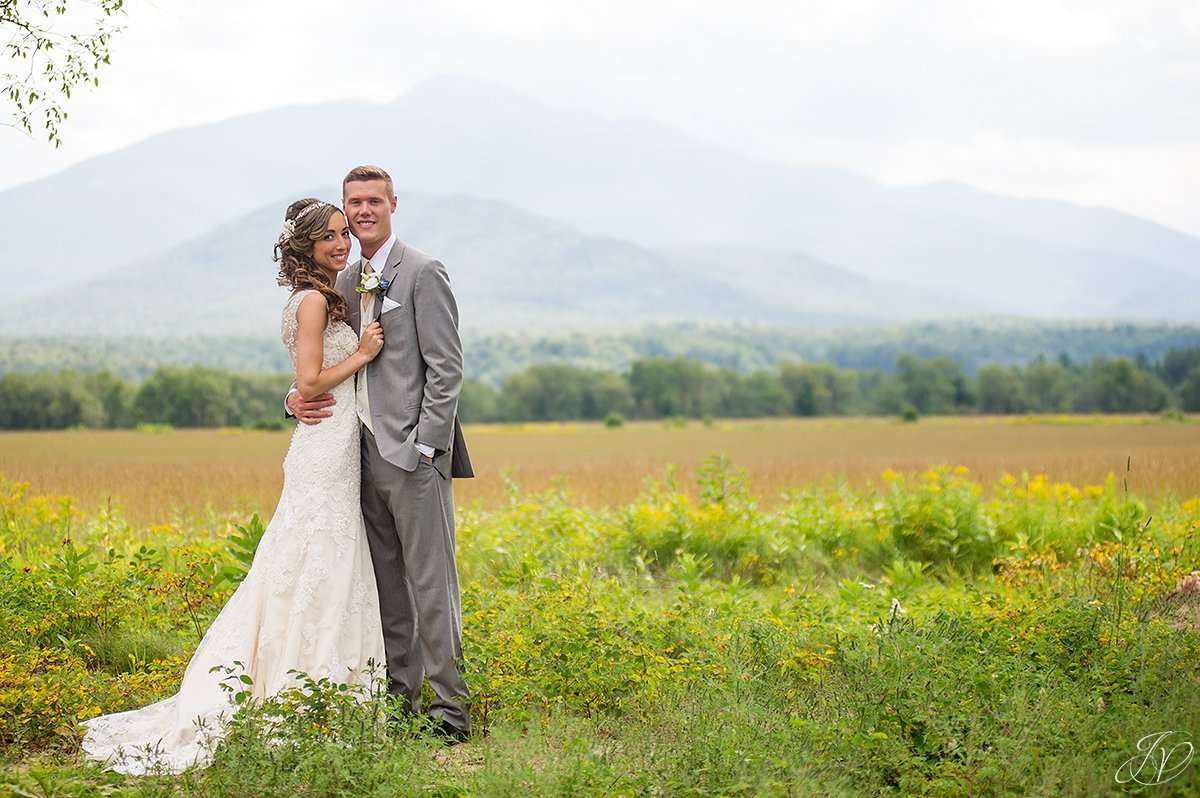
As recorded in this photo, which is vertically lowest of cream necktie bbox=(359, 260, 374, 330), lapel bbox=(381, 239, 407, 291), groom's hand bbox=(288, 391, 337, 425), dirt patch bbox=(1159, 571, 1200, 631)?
dirt patch bbox=(1159, 571, 1200, 631)

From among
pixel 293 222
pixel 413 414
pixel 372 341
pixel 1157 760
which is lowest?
Result: pixel 1157 760

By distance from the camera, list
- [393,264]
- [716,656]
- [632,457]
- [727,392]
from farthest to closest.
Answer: [727,392] → [632,457] → [716,656] → [393,264]

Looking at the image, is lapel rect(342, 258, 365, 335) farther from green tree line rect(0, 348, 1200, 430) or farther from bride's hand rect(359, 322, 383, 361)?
green tree line rect(0, 348, 1200, 430)

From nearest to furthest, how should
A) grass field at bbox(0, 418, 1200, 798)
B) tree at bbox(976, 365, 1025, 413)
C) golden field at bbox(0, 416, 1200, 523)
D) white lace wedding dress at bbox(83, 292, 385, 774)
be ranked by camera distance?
grass field at bbox(0, 418, 1200, 798) < white lace wedding dress at bbox(83, 292, 385, 774) < golden field at bbox(0, 416, 1200, 523) < tree at bbox(976, 365, 1025, 413)

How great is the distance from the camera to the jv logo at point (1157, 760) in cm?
426

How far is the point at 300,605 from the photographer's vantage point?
546 cm

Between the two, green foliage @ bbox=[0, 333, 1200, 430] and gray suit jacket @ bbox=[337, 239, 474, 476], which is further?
green foliage @ bbox=[0, 333, 1200, 430]

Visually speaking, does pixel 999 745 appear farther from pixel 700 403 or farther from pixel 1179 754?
pixel 700 403

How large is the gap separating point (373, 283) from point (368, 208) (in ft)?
1.37

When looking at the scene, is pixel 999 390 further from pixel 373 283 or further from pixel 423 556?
pixel 373 283

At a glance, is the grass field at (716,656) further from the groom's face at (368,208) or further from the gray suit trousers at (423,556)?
the groom's face at (368,208)

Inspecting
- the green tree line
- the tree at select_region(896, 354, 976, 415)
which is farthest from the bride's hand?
the tree at select_region(896, 354, 976, 415)

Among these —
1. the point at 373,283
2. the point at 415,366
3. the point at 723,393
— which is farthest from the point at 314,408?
the point at 723,393

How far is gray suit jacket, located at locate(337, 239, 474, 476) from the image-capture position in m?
5.51
